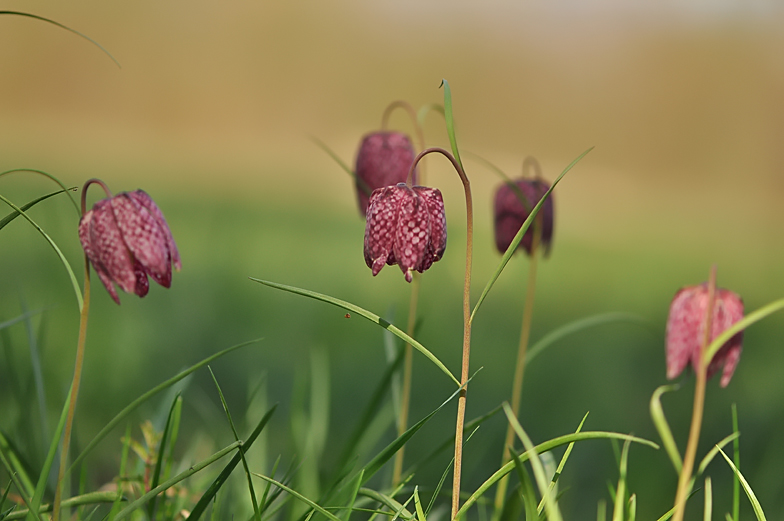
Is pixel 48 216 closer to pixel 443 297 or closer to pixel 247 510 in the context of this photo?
pixel 247 510

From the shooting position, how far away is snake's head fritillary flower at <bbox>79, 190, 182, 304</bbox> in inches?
32.5

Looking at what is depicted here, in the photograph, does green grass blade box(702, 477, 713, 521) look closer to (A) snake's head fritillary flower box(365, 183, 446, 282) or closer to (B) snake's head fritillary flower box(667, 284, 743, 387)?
(B) snake's head fritillary flower box(667, 284, 743, 387)

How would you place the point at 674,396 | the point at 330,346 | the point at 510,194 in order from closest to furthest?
the point at 510,194 < the point at 674,396 < the point at 330,346

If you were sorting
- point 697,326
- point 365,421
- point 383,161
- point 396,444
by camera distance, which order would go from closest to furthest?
point 396,444
point 697,326
point 365,421
point 383,161

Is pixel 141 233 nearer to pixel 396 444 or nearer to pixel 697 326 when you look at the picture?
pixel 396 444

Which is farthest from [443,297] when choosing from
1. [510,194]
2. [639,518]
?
[510,194]

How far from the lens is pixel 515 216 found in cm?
134

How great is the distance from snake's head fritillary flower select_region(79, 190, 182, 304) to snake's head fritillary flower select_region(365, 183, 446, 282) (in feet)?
0.79

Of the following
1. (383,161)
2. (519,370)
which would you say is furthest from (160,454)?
(383,161)

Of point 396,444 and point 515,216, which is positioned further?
point 515,216

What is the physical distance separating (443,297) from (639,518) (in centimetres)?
225

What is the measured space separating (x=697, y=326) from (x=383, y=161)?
0.63 meters

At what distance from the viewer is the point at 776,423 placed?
7.63 feet

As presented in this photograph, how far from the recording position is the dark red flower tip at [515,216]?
1.31 m
